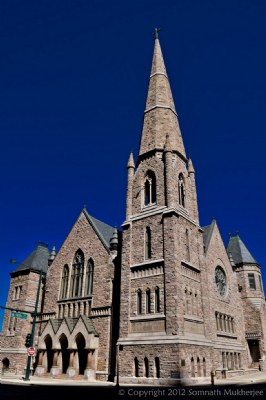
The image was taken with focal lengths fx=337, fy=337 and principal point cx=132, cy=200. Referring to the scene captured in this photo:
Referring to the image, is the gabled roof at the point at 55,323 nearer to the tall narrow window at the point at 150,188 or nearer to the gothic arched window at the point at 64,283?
the gothic arched window at the point at 64,283

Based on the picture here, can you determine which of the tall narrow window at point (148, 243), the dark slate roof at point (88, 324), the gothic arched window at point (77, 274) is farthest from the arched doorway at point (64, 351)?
the tall narrow window at point (148, 243)

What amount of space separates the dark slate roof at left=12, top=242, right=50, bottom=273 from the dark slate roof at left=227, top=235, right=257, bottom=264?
22.3m

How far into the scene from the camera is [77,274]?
1235 inches

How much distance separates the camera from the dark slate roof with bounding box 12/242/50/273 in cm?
3593

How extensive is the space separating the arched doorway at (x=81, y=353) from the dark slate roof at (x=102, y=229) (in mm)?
7849

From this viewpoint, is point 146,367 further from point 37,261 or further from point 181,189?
point 37,261

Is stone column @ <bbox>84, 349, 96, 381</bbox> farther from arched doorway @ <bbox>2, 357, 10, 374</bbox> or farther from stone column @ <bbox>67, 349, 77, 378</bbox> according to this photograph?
arched doorway @ <bbox>2, 357, 10, 374</bbox>

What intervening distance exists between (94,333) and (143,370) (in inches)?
223

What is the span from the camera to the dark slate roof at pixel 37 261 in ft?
118

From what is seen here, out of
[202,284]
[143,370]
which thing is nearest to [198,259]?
[202,284]

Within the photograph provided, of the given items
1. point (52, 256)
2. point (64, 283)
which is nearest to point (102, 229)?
point (52, 256)

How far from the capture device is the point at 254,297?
128 ft

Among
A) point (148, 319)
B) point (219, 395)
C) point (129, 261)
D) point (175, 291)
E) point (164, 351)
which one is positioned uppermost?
point (129, 261)

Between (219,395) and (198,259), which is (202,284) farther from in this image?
(219,395)
